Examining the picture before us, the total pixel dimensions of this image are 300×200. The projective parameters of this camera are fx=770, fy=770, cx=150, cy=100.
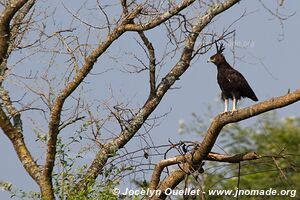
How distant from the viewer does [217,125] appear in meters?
5.43

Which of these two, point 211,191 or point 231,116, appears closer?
point 231,116

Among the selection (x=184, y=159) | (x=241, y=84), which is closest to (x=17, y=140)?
(x=241, y=84)

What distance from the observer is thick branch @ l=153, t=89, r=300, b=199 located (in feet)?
16.3

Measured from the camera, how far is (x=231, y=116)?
17.3 feet

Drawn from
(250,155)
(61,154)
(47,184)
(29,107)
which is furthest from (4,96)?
(250,155)

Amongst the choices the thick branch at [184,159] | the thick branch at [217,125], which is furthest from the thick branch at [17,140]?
the thick branch at [217,125]

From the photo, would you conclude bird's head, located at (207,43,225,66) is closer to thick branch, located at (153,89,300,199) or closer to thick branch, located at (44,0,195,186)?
thick branch, located at (44,0,195,186)

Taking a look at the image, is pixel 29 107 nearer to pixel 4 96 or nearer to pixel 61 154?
pixel 4 96

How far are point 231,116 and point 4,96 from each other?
11.4ft

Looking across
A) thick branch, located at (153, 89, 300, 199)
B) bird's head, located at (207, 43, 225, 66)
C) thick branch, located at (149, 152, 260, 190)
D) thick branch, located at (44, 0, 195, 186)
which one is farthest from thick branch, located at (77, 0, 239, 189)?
thick branch, located at (153, 89, 300, 199)

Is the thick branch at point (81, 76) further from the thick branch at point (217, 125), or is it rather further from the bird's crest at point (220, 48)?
the thick branch at point (217, 125)

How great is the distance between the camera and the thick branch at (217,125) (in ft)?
16.3

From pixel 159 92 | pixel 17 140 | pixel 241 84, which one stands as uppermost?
pixel 159 92

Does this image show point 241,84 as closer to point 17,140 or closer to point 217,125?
point 217,125
